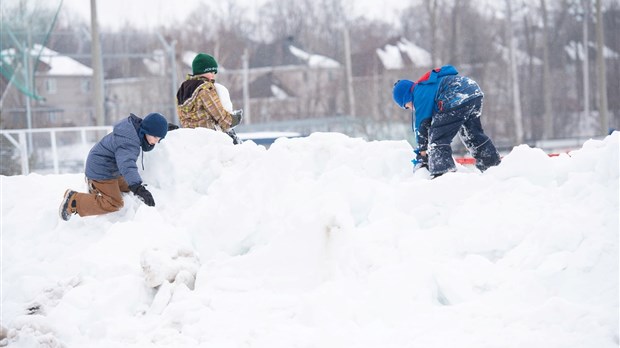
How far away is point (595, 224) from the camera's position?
14.0 feet

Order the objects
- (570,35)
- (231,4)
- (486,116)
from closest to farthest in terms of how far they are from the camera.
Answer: (486,116)
(570,35)
(231,4)

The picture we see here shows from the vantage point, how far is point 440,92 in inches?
240

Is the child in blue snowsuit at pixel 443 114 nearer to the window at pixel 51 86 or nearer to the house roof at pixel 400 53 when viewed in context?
the house roof at pixel 400 53

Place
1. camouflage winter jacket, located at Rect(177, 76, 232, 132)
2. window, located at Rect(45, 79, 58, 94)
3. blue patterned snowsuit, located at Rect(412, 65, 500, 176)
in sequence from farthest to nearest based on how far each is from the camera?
1. window, located at Rect(45, 79, 58, 94)
2. camouflage winter jacket, located at Rect(177, 76, 232, 132)
3. blue patterned snowsuit, located at Rect(412, 65, 500, 176)

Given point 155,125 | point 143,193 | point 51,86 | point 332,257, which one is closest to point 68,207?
point 143,193

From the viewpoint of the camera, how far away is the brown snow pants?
6113mm

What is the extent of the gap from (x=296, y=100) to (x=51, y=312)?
4371 centimetres

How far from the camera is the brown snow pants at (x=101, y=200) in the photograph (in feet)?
20.1

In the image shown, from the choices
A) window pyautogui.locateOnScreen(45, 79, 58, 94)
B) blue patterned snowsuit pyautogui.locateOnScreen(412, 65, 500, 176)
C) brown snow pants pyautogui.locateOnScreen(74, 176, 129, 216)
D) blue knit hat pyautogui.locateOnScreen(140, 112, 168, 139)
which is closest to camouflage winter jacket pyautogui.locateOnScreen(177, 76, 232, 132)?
blue knit hat pyautogui.locateOnScreen(140, 112, 168, 139)

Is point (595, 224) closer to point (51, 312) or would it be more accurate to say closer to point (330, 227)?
point (330, 227)

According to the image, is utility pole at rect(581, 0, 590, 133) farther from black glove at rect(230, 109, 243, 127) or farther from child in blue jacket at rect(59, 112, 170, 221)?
child in blue jacket at rect(59, 112, 170, 221)

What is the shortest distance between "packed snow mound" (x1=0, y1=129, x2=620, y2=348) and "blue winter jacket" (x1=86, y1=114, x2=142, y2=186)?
273mm

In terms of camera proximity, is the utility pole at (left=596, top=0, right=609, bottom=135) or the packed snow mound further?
the utility pole at (left=596, top=0, right=609, bottom=135)

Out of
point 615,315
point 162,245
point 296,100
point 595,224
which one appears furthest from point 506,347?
point 296,100
